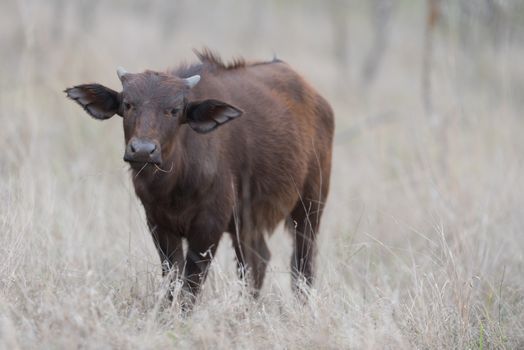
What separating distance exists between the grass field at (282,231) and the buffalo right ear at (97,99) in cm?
100

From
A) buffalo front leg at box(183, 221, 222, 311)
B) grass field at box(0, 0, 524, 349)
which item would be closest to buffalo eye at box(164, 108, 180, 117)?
buffalo front leg at box(183, 221, 222, 311)

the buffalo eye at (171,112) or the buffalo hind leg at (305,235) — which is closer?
the buffalo eye at (171,112)

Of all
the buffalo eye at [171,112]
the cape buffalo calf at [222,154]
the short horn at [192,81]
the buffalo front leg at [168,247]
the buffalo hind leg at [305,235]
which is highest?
the short horn at [192,81]

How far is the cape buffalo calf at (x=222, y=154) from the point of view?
16.9ft

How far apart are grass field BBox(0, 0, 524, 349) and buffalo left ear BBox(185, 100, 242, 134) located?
102 cm

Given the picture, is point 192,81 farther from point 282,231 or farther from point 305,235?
point 282,231

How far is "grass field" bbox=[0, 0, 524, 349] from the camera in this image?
15.5ft

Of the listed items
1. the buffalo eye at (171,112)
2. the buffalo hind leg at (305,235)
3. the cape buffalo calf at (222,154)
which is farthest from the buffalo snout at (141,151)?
the buffalo hind leg at (305,235)

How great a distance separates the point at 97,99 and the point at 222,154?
91cm

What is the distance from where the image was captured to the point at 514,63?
61.6 ft

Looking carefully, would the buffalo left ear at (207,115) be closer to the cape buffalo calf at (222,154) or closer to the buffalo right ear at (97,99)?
the cape buffalo calf at (222,154)

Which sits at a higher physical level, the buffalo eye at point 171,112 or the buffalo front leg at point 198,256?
the buffalo eye at point 171,112

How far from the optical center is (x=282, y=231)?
8812 mm

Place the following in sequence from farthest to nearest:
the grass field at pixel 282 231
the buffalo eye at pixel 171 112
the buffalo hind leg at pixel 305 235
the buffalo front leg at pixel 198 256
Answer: the buffalo hind leg at pixel 305 235 → the buffalo front leg at pixel 198 256 → the buffalo eye at pixel 171 112 → the grass field at pixel 282 231
